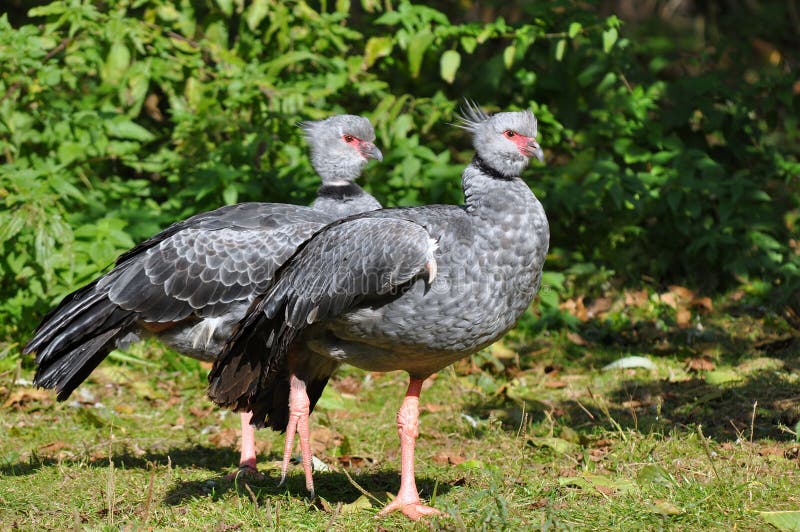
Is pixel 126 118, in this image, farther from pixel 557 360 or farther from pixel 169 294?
pixel 557 360

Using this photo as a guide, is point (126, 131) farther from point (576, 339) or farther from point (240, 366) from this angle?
point (576, 339)

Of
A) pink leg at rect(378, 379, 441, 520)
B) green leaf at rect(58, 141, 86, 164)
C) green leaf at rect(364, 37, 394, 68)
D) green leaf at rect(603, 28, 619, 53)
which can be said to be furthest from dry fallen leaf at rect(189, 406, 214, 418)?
green leaf at rect(603, 28, 619, 53)

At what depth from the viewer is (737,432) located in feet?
14.0

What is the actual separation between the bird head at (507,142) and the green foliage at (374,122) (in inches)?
82.7

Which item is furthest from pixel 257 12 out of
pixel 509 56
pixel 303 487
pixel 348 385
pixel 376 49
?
pixel 303 487

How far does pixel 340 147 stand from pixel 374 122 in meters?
1.11

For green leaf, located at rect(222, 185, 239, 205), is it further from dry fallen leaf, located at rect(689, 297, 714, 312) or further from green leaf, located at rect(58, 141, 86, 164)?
dry fallen leaf, located at rect(689, 297, 714, 312)

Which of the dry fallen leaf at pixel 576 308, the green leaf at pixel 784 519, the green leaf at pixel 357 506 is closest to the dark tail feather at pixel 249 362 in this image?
the green leaf at pixel 357 506

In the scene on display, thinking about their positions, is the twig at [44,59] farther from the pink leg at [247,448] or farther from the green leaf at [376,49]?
the pink leg at [247,448]

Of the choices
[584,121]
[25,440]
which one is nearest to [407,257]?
[25,440]

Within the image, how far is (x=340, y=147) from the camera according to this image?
17.9ft

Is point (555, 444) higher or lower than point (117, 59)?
lower

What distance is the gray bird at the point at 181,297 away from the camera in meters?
4.63

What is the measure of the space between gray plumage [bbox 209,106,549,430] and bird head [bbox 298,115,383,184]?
4.95 feet
